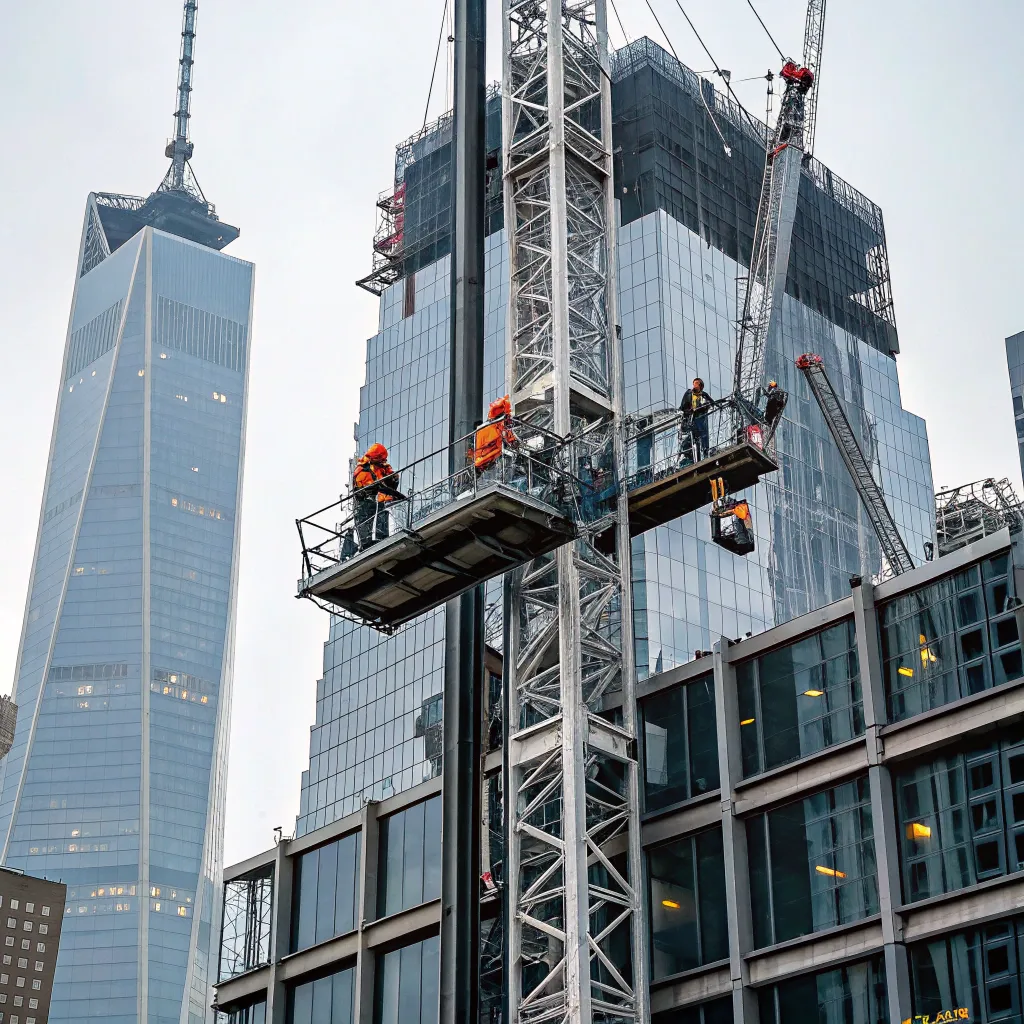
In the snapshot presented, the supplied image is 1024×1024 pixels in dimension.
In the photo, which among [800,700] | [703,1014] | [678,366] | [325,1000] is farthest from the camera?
[678,366]

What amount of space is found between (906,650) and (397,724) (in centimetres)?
9869

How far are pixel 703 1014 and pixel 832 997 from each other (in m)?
3.93

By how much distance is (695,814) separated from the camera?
140ft

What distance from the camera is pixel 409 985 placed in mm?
48625

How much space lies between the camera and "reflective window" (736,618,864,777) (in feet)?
133

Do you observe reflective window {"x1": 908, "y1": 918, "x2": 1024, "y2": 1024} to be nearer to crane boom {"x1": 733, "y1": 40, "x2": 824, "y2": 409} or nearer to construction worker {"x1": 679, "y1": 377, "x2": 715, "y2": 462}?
construction worker {"x1": 679, "y1": 377, "x2": 715, "y2": 462}

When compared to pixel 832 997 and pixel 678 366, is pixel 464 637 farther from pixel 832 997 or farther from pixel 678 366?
pixel 678 366

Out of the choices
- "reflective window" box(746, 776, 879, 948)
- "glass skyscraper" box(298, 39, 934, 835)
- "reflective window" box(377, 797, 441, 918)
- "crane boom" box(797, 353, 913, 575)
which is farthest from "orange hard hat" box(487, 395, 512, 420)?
"glass skyscraper" box(298, 39, 934, 835)

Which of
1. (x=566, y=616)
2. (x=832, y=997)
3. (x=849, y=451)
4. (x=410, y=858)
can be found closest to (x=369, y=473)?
(x=566, y=616)

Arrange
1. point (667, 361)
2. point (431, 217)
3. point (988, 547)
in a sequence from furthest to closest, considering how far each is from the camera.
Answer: point (431, 217) < point (667, 361) < point (988, 547)

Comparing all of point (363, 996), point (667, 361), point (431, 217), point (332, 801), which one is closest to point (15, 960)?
point (332, 801)

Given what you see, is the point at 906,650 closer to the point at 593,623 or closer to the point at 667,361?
the point at 593,623

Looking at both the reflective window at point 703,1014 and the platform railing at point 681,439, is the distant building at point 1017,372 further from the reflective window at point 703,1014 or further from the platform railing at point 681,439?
the reflective window at point 703,1014

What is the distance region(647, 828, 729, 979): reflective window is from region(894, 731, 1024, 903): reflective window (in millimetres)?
5555
